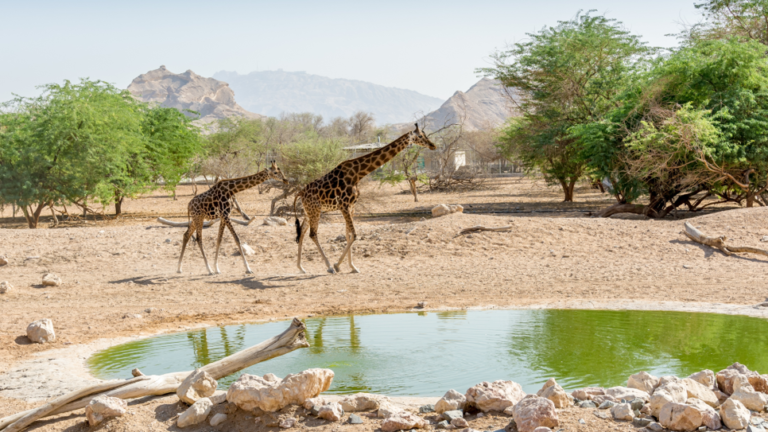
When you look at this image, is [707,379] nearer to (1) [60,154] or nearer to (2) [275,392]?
(2) [275,392]

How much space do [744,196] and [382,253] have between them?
14627mm

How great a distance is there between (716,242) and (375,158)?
7.86 metres

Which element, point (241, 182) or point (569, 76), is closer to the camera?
point (241, 182)

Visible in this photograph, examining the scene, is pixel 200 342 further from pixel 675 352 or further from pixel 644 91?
pixel 644 91

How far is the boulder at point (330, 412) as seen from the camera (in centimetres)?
496

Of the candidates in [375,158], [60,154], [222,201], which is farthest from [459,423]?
[60,154]

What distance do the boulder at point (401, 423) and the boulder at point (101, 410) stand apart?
2.26 metres

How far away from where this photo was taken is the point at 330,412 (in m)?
4.96

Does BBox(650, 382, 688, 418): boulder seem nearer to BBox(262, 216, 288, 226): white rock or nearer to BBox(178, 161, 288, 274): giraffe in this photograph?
BBox(178, 161, 288, 274): giraffe

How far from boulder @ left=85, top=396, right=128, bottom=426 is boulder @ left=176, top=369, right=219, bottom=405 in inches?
19.7

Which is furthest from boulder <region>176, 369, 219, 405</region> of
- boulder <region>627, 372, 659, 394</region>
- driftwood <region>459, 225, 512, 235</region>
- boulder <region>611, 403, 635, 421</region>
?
driftwood <region>459, 225, 512, 235</region>

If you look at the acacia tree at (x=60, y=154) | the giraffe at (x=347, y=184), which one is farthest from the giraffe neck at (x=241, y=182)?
the acacia tree at (x=60, y=154)

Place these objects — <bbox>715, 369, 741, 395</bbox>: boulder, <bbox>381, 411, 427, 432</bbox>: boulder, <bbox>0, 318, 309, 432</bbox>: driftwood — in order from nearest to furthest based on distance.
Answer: <bbox>381, 411, 427, 432</bbox>: boulder, <bbox>715, 369, 741, 395</bbox>: boulder, <bbox>0, 318, 309, 432</bbox>: driftwood

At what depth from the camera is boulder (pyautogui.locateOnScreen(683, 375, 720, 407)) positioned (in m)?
4.92
